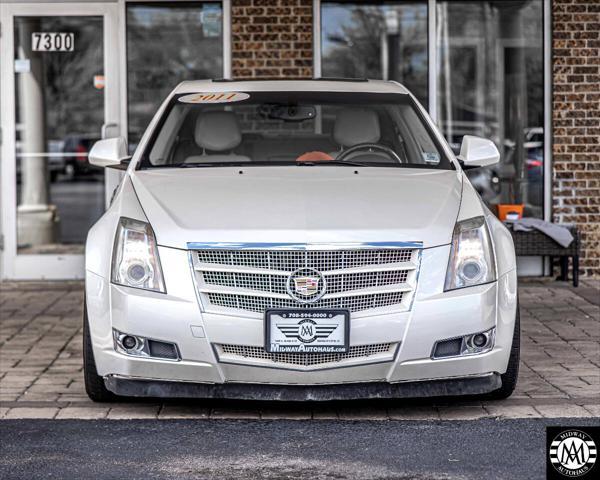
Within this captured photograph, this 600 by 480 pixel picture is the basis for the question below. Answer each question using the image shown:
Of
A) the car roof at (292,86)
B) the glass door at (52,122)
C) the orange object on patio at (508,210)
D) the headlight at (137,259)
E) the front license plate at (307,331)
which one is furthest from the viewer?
the glass door at (52,122)

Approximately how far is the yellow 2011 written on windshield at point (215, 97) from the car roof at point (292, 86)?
0.06 metres

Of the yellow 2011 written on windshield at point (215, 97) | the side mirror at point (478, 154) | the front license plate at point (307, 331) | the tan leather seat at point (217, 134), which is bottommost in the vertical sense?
the front license plate at point (307, 331)

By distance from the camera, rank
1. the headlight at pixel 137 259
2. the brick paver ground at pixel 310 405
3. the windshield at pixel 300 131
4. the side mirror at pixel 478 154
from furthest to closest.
Result: 1. the windshield at pixel 300 131
2. the side mirror at pixel 478 154
3. the brick paver ground at pixel 310 405
4. the headlight at pixel 137 259

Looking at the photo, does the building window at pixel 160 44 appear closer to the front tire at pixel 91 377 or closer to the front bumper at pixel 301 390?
the front tire at pixel 91 377

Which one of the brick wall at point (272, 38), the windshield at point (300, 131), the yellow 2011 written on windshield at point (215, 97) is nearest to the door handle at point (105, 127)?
the brick wall at point (272, 38)

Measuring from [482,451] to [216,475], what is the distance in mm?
1084

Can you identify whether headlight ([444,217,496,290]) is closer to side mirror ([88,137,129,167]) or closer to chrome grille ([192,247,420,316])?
chrome grille ([192,247,420,316])

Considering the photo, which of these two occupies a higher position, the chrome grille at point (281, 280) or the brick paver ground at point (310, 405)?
the chrome grille at point (281, 280)

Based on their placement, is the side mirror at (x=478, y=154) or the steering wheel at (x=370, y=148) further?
the steering wheel at (x=370, y=148)

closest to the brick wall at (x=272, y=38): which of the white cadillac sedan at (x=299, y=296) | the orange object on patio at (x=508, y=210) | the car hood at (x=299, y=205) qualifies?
the orange object on patio at (x=508, y=210)

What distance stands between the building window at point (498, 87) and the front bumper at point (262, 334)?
5.69 meters

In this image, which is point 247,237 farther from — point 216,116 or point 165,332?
point 216,116

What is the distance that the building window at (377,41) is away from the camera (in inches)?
439

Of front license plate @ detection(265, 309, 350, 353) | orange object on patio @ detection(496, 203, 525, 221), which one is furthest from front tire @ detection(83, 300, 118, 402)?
orange object on patio @ detection(496, 203, 525, 221)
